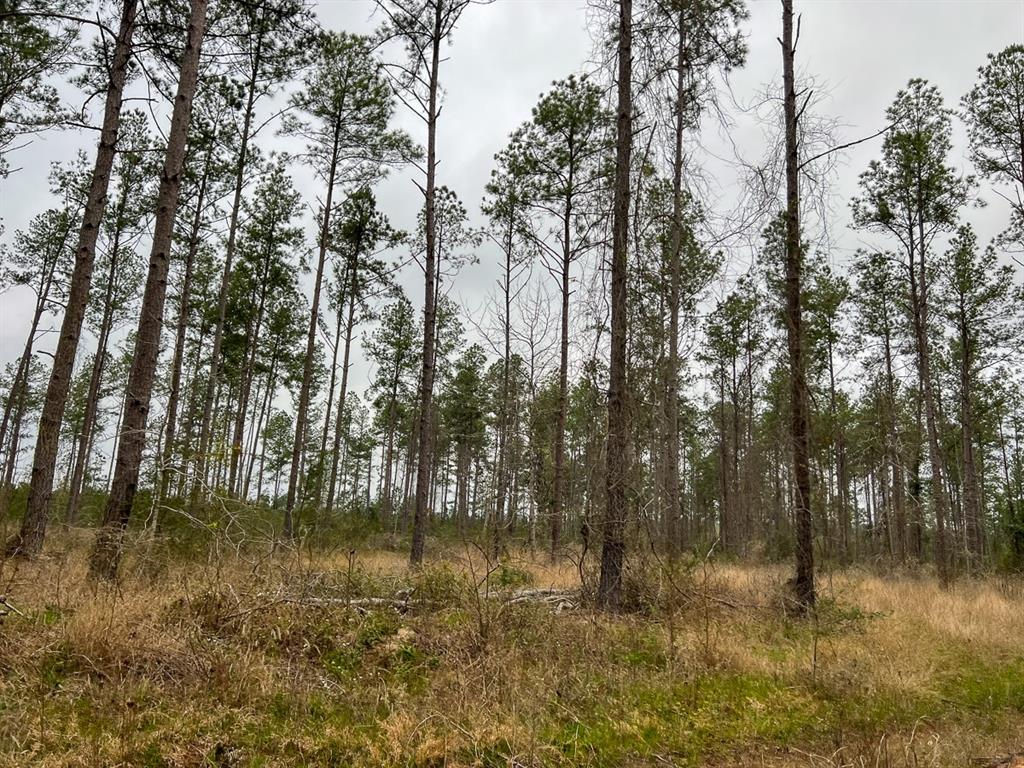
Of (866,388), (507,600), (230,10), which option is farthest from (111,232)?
(866,388)

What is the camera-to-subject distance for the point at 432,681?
3.94 m

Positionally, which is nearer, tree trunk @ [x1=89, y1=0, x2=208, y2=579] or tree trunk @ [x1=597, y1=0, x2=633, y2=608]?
tree trunk @ [x1=89, y1=0, x2=208, y2=579]

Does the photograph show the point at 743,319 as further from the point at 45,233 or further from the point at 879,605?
the point at 45,233

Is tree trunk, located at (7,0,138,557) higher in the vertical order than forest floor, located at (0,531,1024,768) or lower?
higher

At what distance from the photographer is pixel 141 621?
12.8 feet

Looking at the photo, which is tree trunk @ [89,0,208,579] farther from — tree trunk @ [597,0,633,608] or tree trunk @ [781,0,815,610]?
tree trunk @ [781,0,815,610]

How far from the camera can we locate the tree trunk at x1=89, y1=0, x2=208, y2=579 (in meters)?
5.18

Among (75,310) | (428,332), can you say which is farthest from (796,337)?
(75,310)

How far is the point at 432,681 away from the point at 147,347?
456 centimetres

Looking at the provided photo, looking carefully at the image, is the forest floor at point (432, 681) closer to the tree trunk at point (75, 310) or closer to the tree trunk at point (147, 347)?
the tree trunk at point (147, 347)

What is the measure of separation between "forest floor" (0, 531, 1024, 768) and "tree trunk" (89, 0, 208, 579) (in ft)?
1.25

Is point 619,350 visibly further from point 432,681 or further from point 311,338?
point 311,338

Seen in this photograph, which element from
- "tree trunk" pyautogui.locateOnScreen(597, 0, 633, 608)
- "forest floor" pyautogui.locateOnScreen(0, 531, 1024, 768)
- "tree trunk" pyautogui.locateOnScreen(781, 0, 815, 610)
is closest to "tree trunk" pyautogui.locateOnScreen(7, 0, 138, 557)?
"forest floor" pyautogui.locateOnScreen(0, 531, 1024, 768)

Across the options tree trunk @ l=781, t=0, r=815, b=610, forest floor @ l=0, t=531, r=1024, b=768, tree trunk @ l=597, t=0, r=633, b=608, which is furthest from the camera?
tree trunk @ l=781, t=0, r=815, b=610
